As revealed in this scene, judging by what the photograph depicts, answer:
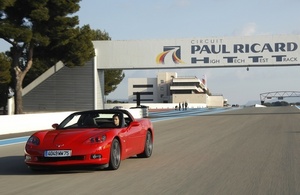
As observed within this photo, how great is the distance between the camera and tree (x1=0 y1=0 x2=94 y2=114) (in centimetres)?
3522

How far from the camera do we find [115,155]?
882cm

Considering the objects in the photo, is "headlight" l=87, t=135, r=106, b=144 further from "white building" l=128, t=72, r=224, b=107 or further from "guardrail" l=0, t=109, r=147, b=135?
"white building" l=128, t=72, r=224, b=107

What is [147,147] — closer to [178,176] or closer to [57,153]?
[178,176]

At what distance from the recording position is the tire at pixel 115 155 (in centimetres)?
861

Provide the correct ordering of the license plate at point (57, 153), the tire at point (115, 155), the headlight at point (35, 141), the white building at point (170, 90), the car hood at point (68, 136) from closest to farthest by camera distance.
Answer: the license plate at point (57, 153), the car hood at point (68, 136), the headlight at point (35, 141), the tire at point (115, 155), the white building at point (170, 90)

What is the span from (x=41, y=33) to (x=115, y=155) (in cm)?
3034

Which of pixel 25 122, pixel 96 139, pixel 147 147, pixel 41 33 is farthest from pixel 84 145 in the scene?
pixel 41 33

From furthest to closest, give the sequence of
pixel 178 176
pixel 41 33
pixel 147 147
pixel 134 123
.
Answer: pixel 41 33, pixel 147 147, pixel 134 123, pixel 178 176

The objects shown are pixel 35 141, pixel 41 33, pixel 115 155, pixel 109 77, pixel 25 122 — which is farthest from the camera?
pixel 109 77

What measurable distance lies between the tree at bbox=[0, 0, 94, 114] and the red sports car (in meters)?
26.4

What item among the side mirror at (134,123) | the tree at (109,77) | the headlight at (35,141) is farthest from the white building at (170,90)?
→ the headlight at (35,141)

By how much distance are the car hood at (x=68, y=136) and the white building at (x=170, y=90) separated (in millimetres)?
133542

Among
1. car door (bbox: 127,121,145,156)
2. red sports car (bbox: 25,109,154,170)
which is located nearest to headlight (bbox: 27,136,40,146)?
red sports car (bbox: 25,109,154,170)

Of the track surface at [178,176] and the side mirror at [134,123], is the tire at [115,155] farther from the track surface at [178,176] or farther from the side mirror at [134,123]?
the side mirror at [134,123]
